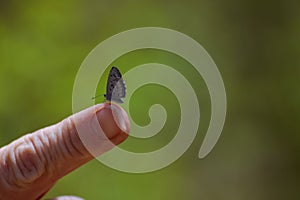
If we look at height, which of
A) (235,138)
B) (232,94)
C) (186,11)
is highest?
(186,11)

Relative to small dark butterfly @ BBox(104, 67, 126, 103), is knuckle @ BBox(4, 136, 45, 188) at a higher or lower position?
lower

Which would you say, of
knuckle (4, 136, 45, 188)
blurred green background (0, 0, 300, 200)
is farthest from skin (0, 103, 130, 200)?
blurred green background (0, 0, 300, 200)

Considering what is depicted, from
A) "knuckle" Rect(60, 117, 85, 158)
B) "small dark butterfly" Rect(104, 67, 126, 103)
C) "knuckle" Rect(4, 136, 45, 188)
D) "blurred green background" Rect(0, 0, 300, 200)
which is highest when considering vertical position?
"blurred green background" Rect(0, 0, 300, 200)

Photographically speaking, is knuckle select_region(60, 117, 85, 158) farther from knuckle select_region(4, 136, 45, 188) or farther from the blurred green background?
the blurred green background

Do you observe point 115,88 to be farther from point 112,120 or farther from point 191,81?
point 191,81

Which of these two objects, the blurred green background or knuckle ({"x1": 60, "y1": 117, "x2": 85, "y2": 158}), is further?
the blurred green background

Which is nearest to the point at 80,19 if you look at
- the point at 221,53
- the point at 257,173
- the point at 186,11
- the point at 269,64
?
the point at 186,11

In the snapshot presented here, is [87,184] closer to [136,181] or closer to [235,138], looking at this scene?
[136,181]
